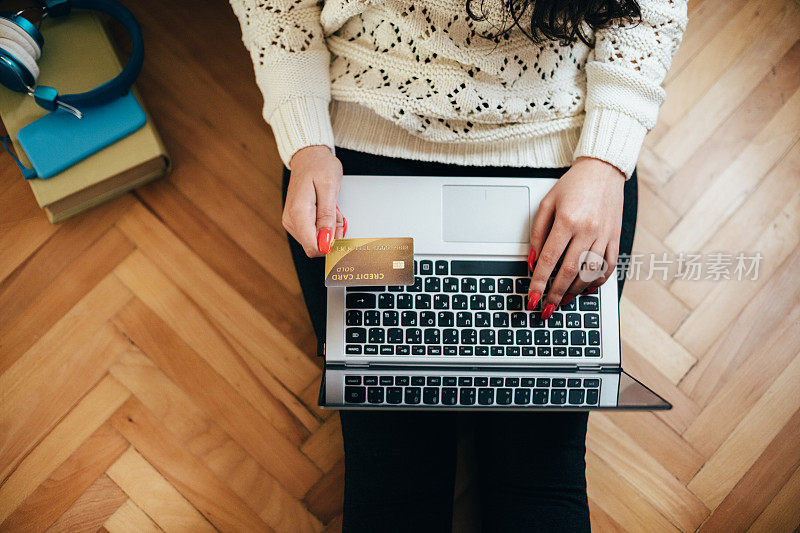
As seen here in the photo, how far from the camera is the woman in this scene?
2.06ft

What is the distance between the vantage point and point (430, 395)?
634 millimetres

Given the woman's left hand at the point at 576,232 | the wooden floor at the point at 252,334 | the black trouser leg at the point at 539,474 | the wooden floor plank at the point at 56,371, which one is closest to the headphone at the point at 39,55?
the wooden floor at the point at 252,334

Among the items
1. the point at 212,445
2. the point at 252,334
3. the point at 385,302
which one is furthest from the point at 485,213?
the point at 212,445

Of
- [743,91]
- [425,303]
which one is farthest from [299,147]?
Result: [743,91]

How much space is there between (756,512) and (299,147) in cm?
105

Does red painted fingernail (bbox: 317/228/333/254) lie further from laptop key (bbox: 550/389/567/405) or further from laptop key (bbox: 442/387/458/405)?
laptop key (bbox: 550/389/567/405)

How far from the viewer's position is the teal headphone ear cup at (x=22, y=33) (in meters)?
0.84

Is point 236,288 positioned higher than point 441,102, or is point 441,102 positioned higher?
point 441,102

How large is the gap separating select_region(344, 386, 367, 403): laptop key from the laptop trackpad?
8.8 inches

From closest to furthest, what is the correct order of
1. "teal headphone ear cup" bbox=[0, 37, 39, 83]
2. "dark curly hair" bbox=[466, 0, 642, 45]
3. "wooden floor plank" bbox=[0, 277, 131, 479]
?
1. "dark curly hair" bbox=[466, 0, 642, 45]
2. "teal headphone ear cup" bbox=[0, 37, 39, 83]
3. "wooden floor plank" bbox=[0, 277, 131, 479]

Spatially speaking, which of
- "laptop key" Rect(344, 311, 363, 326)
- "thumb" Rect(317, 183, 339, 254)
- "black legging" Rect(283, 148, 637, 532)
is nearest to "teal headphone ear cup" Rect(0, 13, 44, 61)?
"black legging" Rect(283, 148, 637, 532)

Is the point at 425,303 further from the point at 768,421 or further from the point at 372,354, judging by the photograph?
the point at 768,421

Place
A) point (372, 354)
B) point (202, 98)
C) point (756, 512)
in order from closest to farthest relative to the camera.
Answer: point (372, 354), point (756, 512), point (202, 98)

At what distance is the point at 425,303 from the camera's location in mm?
642
